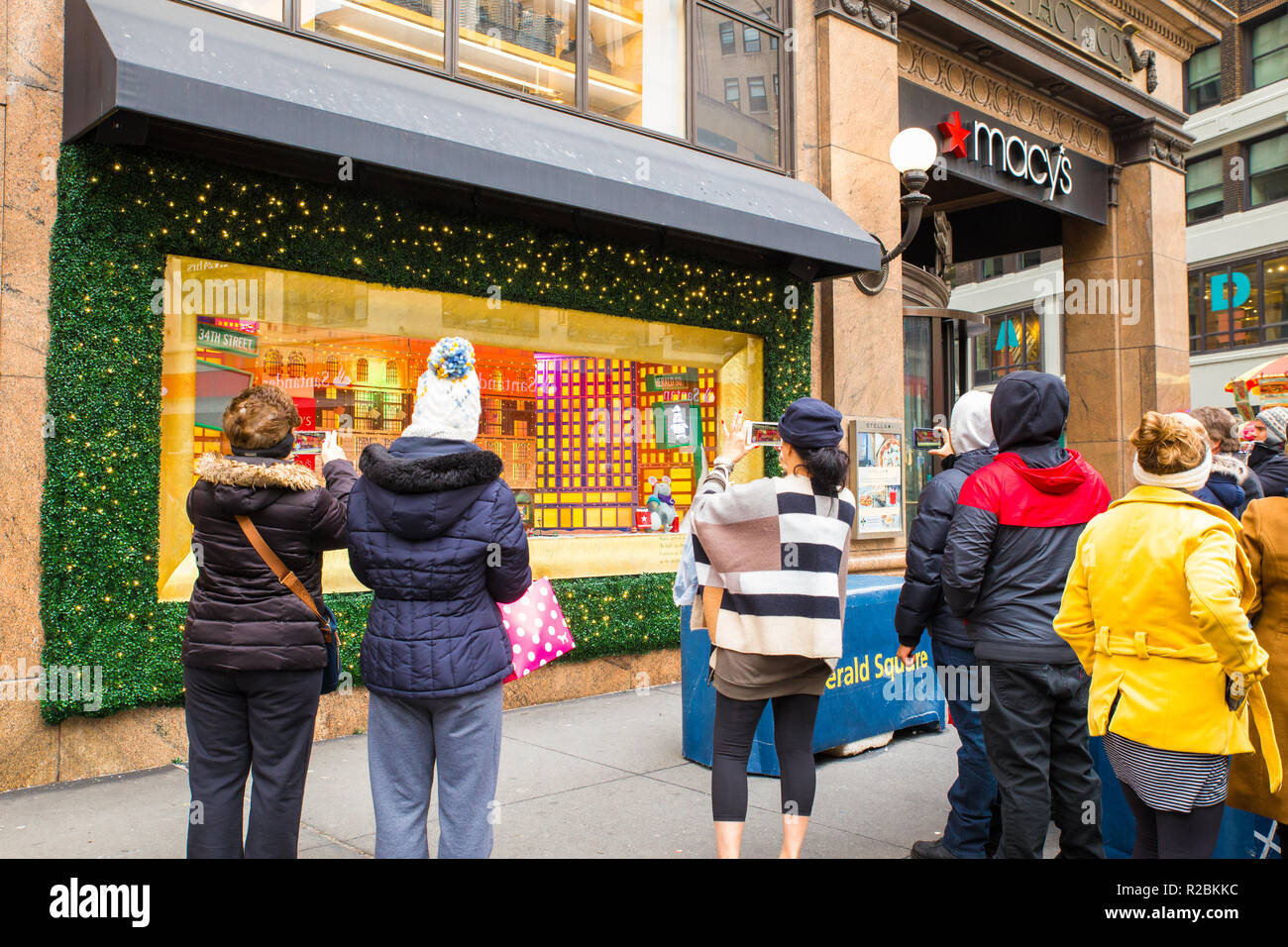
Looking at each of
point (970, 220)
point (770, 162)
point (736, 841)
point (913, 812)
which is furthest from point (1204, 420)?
point (970, 220)

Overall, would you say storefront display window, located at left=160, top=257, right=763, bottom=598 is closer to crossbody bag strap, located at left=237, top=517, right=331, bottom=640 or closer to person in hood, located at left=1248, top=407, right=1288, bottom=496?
crossbody bag strap, located at left=237, top=517, right=331, bottom=640

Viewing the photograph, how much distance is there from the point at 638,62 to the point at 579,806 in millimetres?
6650

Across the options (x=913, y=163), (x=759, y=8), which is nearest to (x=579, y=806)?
(x=913, y=163)

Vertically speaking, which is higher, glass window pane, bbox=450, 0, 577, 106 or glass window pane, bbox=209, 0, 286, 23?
glass window pane, bbox=450, 0, 577, 106

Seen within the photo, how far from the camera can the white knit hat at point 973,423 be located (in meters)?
4.54

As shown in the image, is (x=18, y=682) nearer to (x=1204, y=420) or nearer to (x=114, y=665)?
(x=114, y=665)

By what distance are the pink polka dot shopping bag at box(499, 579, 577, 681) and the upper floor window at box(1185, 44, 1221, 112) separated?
30602 mm

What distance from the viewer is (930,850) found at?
4.38m

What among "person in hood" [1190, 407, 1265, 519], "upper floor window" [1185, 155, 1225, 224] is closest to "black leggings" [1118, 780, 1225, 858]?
"person in hood" [1190, 407, 1265, 519]

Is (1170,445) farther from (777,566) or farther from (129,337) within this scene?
(129,337)

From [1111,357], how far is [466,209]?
9956 millimetres

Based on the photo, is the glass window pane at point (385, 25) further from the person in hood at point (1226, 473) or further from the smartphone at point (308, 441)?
the person in hood at point (1226, 473)

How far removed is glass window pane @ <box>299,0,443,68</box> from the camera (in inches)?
272

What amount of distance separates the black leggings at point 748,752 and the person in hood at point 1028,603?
727mm
